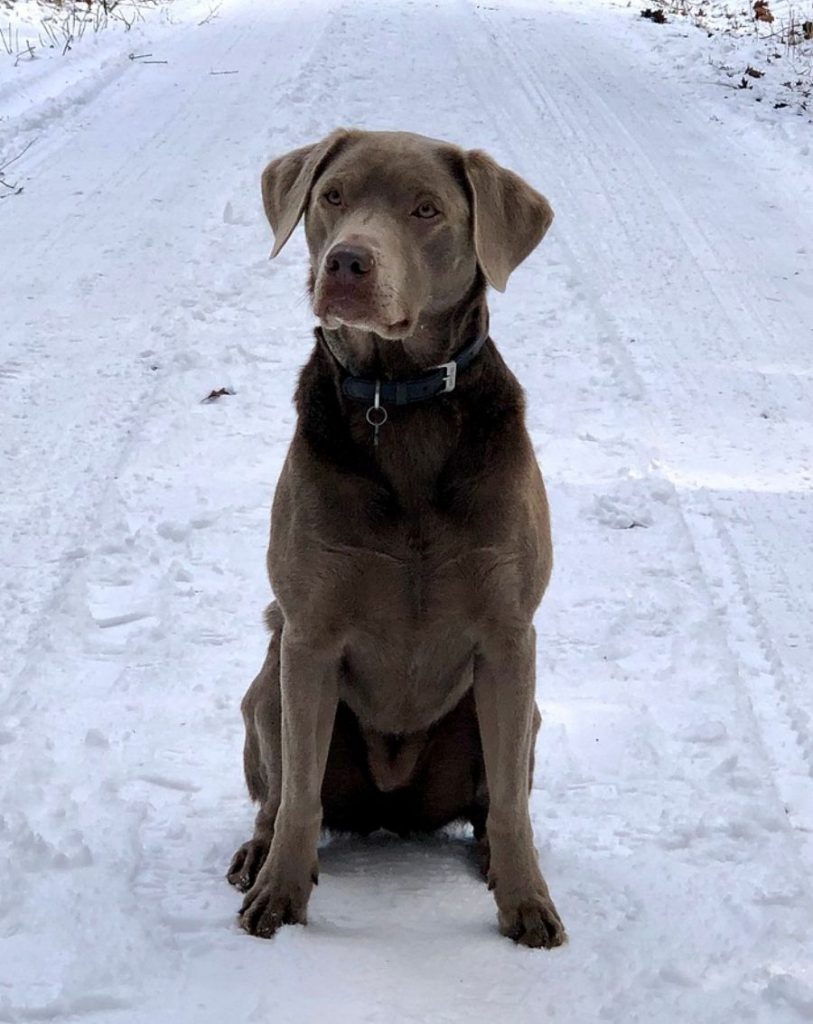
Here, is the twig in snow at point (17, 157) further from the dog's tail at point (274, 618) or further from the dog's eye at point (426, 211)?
the dog's eye at point (426, 211)

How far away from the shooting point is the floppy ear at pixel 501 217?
3.11 metres

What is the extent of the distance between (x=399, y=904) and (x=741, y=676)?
5.34 feet

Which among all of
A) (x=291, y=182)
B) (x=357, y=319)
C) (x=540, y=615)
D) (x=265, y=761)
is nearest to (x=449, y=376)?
(x=357, y=319)

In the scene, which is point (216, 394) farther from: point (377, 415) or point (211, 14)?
point (211, 14)

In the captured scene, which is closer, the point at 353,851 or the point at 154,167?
the point at 353,851

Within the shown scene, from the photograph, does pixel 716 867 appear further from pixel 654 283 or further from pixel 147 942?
pixel 654 283

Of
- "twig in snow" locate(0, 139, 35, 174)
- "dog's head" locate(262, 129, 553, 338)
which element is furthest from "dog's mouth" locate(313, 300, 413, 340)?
"twig in snow" locate(0, 139, 35, 174)

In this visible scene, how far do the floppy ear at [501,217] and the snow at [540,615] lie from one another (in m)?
1.46

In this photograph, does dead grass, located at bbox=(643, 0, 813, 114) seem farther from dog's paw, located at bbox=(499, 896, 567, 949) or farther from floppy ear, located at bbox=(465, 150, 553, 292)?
dog's paw, located at bbox=(499, 896, 567, 949)

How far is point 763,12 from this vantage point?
1605 centimetres

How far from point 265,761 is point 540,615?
169cm

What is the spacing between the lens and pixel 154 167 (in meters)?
10.0

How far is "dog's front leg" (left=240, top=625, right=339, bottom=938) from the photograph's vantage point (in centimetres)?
306

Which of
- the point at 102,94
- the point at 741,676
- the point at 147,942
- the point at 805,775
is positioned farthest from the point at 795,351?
the point at 102,94
